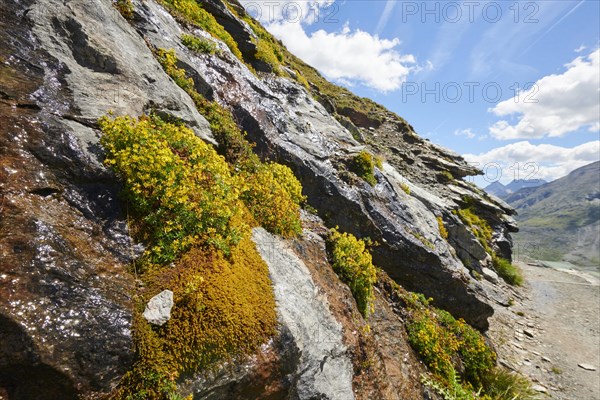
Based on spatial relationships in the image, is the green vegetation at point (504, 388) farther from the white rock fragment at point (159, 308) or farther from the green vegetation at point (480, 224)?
the green vegetation at point (480, 224)

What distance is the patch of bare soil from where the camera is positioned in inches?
613

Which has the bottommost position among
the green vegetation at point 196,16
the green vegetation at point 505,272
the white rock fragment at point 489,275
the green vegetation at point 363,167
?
the white rock fragment at point 489,275

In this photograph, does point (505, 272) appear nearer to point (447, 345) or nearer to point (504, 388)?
point (504, 388)

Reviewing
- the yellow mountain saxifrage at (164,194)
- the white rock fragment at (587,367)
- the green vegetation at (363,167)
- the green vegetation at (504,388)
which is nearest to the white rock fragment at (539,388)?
the green vegetation at (504,388)

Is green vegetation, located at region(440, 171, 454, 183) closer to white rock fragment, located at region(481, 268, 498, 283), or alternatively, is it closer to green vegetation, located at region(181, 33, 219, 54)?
white rock fragment, located at region(481, 268, 498, 283)

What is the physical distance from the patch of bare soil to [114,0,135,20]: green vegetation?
69.8ft

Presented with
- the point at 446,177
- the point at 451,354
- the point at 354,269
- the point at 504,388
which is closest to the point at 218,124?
the point at 354,269

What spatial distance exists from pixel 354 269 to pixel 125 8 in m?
10.8

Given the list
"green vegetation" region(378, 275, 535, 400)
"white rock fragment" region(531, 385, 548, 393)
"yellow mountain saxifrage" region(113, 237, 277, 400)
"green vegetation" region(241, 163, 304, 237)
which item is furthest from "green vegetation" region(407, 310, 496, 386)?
"yellow mountain saxifrage" region(113, 237, 277, 400)

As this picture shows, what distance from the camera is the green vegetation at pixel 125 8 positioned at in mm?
9766

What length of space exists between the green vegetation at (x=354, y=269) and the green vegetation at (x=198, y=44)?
27.8ft

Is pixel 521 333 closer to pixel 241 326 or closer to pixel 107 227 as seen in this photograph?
pixel 241 326

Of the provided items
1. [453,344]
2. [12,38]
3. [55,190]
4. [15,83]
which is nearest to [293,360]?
[55,190]

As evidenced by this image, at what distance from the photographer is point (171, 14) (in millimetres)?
12406
